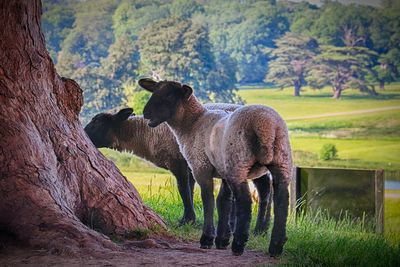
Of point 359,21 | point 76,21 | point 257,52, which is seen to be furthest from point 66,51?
point 359,21

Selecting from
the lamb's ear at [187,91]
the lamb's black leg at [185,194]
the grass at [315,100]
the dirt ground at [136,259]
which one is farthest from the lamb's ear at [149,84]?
the grass at [315,100]

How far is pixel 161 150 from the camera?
9.67 metres

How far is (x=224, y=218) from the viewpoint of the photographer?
7.22 meters

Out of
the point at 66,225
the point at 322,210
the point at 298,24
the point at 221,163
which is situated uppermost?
the point at 298,24

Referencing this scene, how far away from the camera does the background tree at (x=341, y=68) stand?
16078 millimetres

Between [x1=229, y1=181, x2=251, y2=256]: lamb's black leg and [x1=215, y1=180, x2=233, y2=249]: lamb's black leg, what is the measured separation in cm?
43

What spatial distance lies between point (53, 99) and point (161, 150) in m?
1.99

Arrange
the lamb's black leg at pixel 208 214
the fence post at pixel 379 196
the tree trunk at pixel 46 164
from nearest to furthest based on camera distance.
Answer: the tree trunk at pixel 46 164 → the lamb's black leg at pixel 208 214 → the fence post at pixel 379 196

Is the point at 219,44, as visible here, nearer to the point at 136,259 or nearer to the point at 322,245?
the point at 322,245

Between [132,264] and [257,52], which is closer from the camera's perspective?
[132,264]

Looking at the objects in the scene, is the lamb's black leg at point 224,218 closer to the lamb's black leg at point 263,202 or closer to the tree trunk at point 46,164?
the lamb's black leg at point 263,202

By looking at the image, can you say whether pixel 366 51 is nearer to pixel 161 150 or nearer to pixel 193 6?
pixel 193 6

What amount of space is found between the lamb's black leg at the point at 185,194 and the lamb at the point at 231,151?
1603mm

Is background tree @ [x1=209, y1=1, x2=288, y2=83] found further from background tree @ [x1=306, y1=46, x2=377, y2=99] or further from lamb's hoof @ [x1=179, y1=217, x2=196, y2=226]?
lamb's hoof @ [x1=179, y1=217, x2=196, y2=226]
